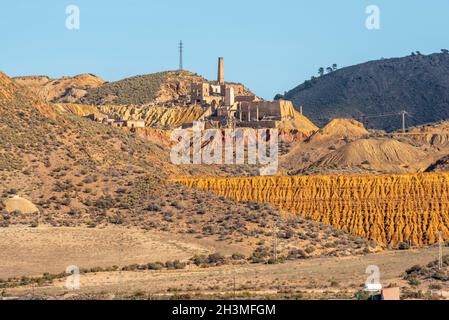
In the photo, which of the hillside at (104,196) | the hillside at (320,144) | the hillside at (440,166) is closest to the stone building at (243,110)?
the hillside at (320,144)

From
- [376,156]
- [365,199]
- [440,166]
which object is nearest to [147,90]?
[376,156]

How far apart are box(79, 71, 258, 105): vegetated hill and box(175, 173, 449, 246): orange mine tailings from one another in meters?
90.6

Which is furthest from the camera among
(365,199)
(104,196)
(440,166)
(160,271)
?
(440,166)

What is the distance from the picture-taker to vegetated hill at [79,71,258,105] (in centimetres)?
18288

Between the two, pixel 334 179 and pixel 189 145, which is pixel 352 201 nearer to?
pixel 334 179

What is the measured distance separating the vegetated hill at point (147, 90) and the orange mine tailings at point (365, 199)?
9064 centimetres

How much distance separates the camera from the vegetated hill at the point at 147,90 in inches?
7200

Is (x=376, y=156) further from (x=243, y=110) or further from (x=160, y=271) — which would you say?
(x=160, y=271)

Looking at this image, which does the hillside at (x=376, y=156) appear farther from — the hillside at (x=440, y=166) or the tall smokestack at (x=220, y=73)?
the tall smokestack at (x=220, y=73)

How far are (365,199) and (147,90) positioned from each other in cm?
10459

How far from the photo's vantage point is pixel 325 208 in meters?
86.2

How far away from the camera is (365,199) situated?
8638 cm

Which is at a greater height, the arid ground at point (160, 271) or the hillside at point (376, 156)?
the hillside at point (376, 156)
